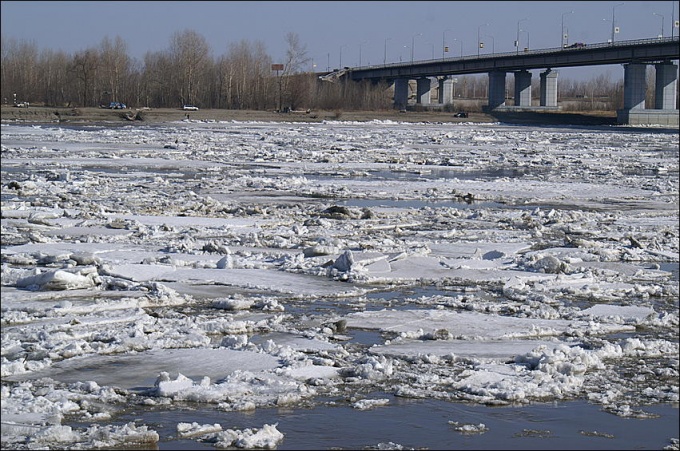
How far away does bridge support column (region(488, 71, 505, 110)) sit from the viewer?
360ft

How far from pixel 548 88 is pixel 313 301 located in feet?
334

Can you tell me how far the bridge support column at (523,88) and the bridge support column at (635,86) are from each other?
19692 millimetres

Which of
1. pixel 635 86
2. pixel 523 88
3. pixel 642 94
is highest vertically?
pixel 523 88

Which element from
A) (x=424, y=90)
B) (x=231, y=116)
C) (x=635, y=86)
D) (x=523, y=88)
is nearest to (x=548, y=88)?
(x=523, y=88)

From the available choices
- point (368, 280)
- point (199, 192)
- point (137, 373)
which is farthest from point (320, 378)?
point (199, 192)

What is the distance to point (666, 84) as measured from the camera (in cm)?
9156

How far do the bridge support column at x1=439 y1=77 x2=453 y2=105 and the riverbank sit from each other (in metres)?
16.6

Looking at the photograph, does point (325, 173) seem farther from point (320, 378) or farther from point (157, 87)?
point (157, 87)

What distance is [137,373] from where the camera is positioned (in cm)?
804

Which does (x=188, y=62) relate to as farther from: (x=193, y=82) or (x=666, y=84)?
(x=666, y=84)

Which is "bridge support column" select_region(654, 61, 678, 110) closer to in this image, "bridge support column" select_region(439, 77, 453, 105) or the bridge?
the bridge

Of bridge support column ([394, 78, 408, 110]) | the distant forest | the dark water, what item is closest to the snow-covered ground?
the dark water

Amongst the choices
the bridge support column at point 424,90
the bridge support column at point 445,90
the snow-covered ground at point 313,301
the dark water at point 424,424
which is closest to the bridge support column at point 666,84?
the bridge support column at point 445,90

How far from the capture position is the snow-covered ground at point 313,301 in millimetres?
7652
